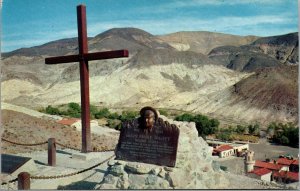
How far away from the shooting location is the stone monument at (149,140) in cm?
995

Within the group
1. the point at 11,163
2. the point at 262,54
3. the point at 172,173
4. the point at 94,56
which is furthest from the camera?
the point at 262,54

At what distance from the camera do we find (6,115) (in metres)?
23.9

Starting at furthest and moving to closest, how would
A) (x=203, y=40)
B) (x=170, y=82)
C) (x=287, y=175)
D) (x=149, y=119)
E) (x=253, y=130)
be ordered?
(x=203, y=40), (x=170, y=82), (x=253, y=130), (x=287, y=175), (x=149, y=119)

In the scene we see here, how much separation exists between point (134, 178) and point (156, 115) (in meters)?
1.48

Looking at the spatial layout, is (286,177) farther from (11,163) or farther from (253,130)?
(253,130)

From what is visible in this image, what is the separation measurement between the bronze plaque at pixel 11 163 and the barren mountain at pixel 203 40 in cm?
11000

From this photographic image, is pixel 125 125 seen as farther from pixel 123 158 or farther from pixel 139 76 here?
pixel 139 76

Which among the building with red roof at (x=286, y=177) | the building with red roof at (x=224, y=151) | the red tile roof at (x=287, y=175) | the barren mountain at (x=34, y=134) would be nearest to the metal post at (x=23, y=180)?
the barren mountain at (x=34, y=134)

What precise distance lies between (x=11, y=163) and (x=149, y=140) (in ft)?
17.8

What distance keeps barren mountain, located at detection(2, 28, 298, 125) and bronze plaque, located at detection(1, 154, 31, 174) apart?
35.8 metres

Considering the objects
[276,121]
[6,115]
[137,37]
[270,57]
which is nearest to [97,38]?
[137,37]

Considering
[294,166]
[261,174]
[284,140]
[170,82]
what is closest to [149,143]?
[261,174]

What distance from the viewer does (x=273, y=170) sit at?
2136 cm

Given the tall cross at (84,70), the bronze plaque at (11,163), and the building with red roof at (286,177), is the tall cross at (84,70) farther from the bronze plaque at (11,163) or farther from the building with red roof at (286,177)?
the building with red roof at (286,177)
